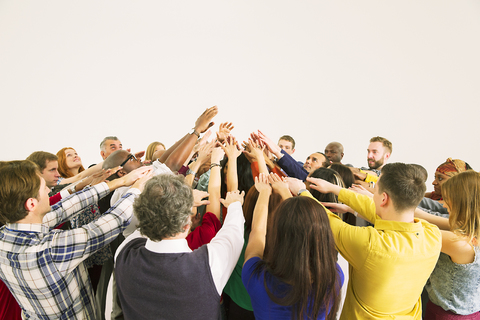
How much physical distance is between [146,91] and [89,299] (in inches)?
157

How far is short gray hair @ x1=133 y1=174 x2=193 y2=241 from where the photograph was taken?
0.79m

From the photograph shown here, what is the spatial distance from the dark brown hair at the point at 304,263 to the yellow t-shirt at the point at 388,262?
6.3 inches

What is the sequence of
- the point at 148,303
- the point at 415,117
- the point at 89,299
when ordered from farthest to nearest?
the point at 415,117
the point at 89,299
the point at 148,303

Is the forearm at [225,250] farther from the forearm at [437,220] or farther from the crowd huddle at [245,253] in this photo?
the forearm at [437,220]

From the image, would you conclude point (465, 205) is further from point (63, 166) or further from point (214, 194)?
point (63, 166)

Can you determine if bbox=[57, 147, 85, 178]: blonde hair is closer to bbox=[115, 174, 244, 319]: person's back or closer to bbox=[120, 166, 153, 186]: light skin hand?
bbox=[120, 166, 153, 186]: light skin hand

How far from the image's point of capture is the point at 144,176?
122 centimetres

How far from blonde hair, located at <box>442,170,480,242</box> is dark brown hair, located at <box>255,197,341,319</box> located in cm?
66

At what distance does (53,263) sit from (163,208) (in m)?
0.45

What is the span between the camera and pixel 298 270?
0.77 metres

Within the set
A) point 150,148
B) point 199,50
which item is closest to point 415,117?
point 199,50

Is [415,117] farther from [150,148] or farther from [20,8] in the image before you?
[20,8]

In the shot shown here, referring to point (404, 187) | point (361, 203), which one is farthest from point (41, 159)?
point (404, 187)

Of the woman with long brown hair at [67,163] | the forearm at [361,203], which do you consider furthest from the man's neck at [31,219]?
the woman with long brown hair at [67,163]
